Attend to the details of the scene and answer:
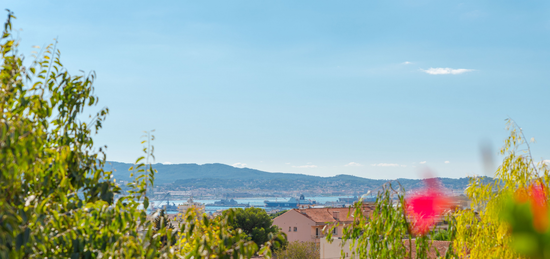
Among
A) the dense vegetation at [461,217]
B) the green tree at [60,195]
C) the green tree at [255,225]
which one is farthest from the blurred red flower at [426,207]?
the green tree at [255,225]

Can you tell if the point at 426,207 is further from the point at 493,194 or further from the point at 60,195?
the point at 60,195

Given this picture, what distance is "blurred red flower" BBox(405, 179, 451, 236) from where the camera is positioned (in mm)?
7203

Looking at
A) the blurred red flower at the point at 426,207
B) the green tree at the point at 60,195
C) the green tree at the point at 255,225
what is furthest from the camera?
the green tree at the point at 255,225

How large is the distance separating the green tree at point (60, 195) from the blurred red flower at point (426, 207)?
14.5ft

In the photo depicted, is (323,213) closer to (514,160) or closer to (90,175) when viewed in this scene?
(514,160)

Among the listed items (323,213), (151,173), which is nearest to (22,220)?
(151,173)

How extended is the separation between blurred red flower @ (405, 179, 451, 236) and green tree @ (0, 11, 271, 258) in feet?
14.5

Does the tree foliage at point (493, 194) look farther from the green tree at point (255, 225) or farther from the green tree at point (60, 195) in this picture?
the green tree at point (255, 225)

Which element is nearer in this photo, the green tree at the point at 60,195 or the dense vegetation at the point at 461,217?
the green tree at the point at 60,195

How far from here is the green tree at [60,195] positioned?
2.87 metres

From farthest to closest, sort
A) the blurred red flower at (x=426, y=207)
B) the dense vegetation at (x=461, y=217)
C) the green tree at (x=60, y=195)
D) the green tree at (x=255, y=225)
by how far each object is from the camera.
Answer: the green tree at (x=255, y=225) < the blurred red flower at (x=426, y=207) < the dense vegetation at (x=461, y=217) < the green tree at (x=60, y=195)

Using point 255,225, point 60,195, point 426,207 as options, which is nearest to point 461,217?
point 426,207

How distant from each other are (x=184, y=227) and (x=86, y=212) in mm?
1165

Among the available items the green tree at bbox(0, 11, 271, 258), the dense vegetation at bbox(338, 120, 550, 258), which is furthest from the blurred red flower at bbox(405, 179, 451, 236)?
the green tree at bbox(0, 11, 271, 258)
